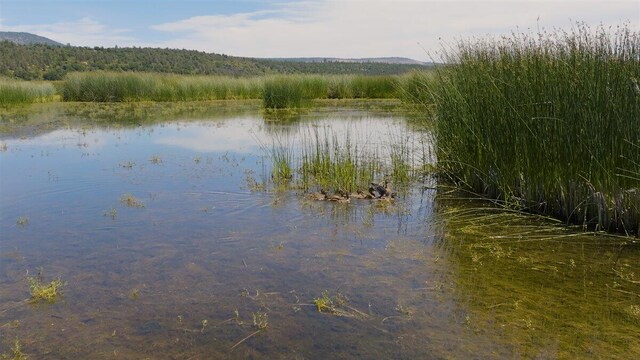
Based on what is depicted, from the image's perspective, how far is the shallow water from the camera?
10.4 ft

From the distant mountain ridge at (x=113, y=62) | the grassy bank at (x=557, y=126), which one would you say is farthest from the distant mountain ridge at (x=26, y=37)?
the grassy bank at (x=557, y=126)

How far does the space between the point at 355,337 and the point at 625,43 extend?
372 centimetres

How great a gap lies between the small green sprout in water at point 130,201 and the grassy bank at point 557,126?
4124 millimetres

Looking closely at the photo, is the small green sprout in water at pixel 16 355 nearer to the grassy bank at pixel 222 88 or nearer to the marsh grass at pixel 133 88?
the grassy bank at pixel 222 88

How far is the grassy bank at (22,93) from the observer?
20594mm

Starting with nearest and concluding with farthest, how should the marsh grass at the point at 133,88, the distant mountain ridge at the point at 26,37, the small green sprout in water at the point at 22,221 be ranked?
the small green sprout in water at the point at 22,221, the marsh grass at the point at 133,88, the distant mountain ridge at the point at 26,37

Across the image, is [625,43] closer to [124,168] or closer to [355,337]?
[355,337]

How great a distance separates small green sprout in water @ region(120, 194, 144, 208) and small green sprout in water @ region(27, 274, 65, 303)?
2.42 m

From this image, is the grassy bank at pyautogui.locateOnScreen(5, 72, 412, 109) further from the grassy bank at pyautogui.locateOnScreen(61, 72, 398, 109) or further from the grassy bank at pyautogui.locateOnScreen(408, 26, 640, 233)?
the grassy bank at pyautogui.locateOnScreen(408, 26, 640, 233)

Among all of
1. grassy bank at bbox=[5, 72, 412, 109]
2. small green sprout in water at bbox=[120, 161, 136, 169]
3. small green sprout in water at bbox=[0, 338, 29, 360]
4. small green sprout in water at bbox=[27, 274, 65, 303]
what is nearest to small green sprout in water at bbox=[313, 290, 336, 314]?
small green sprout in water at bbox=[0, 338, 29, 360]

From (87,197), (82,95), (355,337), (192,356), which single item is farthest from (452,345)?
(82,95)

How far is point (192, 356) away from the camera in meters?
3.00

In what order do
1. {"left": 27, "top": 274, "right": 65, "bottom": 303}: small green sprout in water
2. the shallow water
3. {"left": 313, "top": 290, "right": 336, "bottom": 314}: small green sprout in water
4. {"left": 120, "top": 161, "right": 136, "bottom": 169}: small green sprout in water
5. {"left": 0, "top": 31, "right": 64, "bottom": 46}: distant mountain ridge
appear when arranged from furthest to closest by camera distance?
{"left": 0, "top": 31, "right": 64, "bottom": 46}: distant mountain ridge → {"left": 120, "top": 161, "right": 136, "bottom": 169}: small green sprout in water → {"left": 27, "top": 274, "right": 65, "bottom": 303}: small green sprout in water → {"left": 313, "top": 290, "right": 336, "bottom": 314}: small green sprout in water → the shallow water

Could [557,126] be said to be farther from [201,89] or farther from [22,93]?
[201,89]
